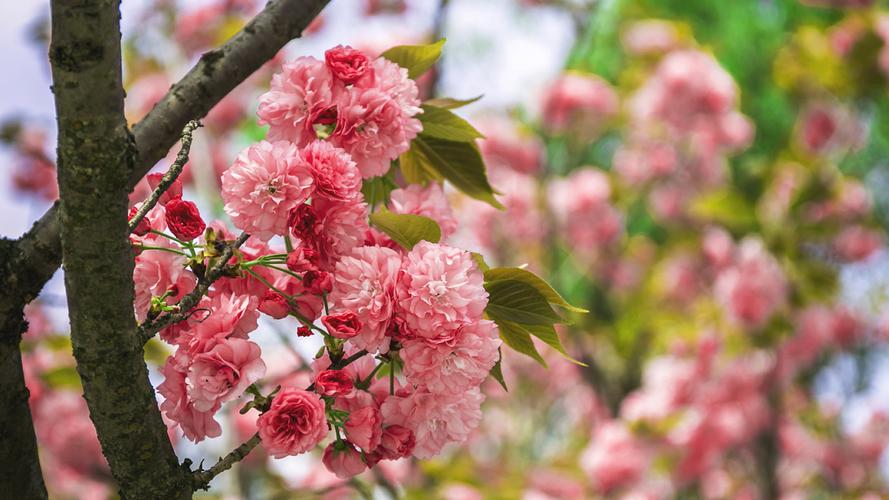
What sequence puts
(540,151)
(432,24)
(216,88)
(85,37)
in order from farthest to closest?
(540,151) → (432,24) → (216,88) → (85,37)

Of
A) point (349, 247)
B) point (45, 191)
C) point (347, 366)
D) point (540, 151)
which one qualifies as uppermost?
point (45, 191)

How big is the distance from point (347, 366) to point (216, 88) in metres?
0.36

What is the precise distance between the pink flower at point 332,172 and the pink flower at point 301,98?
77 millimetres

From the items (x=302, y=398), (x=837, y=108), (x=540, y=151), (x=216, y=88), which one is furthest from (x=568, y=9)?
(x=302, y=398)

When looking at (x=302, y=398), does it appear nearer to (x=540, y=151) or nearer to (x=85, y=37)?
(x=85, y=37)

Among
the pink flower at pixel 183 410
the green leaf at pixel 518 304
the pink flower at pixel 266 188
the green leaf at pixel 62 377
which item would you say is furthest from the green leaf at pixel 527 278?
the green leaf at pixel 62 377

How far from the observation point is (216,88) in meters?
1.03

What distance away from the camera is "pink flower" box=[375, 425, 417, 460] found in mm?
917

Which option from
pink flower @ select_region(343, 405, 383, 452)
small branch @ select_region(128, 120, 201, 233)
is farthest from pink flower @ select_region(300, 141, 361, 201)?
pink flower @ select_region(343, 405, 383, 452)

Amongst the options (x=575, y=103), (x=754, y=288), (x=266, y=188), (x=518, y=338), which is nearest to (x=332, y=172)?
(x=266, y=188)

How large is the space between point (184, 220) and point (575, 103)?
4.20 m

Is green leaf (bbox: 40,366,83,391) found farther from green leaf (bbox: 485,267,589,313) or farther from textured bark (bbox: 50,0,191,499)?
green leaf (bbox: 485,267,589,313)

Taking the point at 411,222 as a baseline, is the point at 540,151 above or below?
below

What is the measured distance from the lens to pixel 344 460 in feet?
3.05
